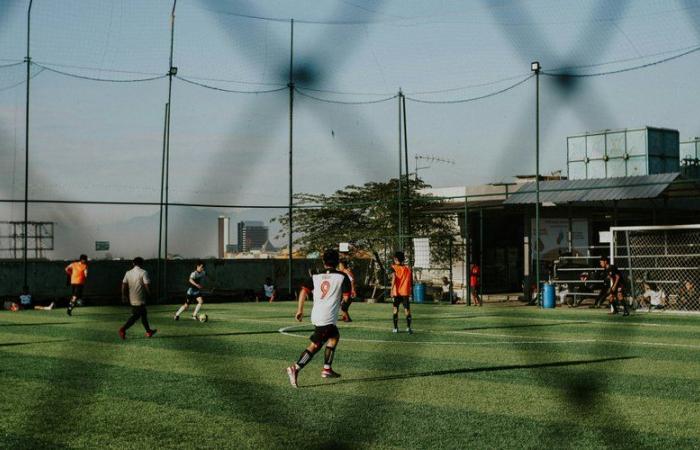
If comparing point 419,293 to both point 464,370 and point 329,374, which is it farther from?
point 329,374

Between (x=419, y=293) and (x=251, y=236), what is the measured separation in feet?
108

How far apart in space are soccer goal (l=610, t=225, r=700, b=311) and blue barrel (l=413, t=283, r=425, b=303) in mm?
7830

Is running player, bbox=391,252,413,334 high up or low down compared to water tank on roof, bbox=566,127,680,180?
down

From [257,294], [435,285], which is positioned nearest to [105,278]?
[257,294]

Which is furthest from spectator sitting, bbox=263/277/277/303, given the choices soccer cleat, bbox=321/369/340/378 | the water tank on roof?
the water tank on roof

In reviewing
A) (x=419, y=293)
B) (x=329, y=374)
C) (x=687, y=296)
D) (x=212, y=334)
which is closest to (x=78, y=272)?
(x=212, y=334)

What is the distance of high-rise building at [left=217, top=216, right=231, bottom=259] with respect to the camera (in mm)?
2119

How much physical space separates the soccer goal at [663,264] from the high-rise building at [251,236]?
25.8 meters

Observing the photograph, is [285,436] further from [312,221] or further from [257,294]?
[257,294]

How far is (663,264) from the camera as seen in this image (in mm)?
29047

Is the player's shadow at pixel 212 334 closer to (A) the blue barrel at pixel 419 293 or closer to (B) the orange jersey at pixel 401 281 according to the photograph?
(B) the orange jersey at pixel 401 281

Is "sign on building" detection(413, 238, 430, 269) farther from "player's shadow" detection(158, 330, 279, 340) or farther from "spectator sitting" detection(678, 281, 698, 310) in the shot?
"player's shadow" detection(158, 330, 279, 340)

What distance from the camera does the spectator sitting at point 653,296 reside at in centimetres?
2773

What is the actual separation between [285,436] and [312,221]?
2199 cm
